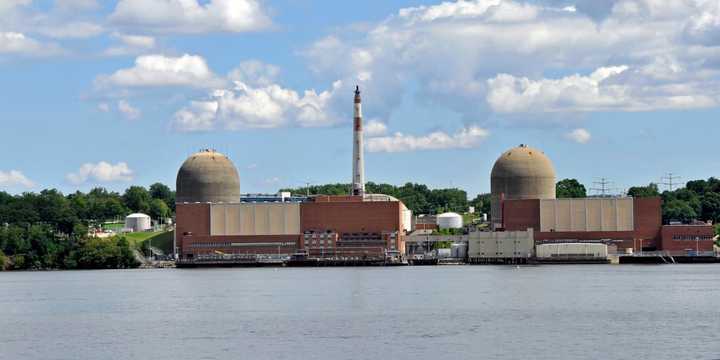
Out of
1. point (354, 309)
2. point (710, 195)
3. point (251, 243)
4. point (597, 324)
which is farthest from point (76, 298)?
point (710, 195)

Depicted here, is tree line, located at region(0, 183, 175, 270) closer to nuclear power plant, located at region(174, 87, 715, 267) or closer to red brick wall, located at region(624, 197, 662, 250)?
nuclear power plant, located at region(174, 87, 715, 267)

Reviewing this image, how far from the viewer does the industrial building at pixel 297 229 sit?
133750 mm

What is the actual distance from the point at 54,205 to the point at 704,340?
114m

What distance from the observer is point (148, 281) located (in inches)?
4055

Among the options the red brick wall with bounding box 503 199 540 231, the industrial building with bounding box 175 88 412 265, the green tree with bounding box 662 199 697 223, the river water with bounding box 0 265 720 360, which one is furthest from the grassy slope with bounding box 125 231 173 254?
the green tree with bounding box 662 199 697 223

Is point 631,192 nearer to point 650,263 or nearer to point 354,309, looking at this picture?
point 650,263

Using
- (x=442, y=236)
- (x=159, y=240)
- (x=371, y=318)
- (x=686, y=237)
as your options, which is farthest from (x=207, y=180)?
(x=371, y=318)

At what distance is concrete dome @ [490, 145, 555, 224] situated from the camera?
137250 mm

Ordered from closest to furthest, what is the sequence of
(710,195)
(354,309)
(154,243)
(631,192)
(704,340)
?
1. (704,340)
2. (354,309)
3. (154,243)
4. (710,195)
5. (631,192)

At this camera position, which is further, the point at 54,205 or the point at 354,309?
the point at 54,205

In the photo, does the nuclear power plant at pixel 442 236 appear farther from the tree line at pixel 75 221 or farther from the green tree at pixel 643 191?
the green tree at pixel 643 191

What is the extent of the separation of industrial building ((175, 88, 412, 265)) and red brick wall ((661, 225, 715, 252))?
2441cm

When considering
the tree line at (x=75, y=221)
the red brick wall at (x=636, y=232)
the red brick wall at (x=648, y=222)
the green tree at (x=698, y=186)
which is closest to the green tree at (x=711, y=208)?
the tree line at (x=75, y=221)

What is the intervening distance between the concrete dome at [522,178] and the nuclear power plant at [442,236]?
0.31 feet
